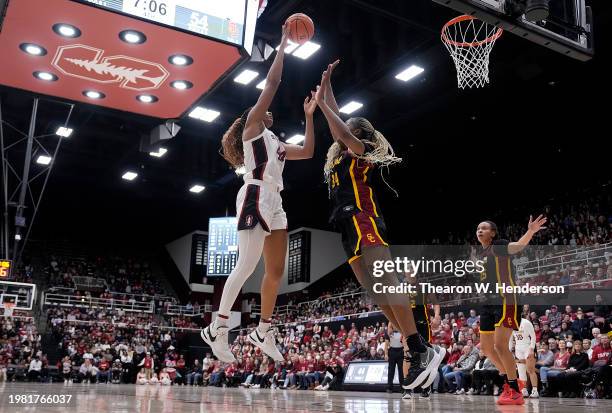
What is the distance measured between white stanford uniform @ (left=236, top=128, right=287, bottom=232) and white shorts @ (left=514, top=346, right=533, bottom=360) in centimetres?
810

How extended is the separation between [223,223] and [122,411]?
Result: 18.2 m

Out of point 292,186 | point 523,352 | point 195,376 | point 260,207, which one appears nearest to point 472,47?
point 523,352

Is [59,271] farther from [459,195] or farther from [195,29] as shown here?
[195,29]

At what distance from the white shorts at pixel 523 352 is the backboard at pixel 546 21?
5.69 meters

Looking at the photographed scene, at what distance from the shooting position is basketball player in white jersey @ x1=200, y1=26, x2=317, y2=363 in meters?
3.98

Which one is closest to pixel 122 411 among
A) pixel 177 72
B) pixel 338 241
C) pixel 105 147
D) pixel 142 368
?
pixel 177 72

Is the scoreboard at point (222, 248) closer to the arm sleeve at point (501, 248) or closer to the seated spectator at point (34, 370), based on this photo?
the seated spectator at point (34, 370)

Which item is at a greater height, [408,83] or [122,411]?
[408,83]

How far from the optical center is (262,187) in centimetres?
409

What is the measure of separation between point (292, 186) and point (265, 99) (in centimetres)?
1917

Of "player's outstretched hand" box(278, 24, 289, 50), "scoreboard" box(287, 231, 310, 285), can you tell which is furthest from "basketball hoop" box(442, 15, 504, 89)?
"scoreboard" box(287, 231, 310, 285)

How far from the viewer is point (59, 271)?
3072 cm

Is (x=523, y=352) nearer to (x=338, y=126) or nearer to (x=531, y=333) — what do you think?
(x=531, y=333)

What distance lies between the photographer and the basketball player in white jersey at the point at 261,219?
3.98 metres
